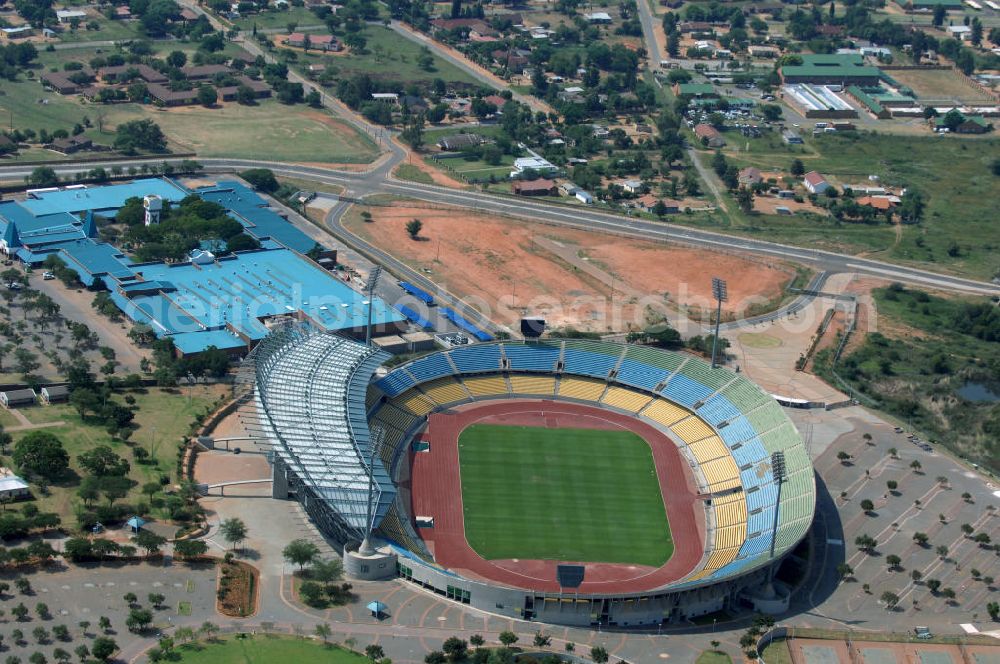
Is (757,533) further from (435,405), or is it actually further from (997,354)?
(997,354)

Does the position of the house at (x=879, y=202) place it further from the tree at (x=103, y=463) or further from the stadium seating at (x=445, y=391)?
the tree at (x=103, y=463)

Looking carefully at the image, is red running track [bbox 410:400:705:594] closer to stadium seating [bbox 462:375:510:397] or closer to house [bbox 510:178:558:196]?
stadium seating [bbox 462:375:510:397]

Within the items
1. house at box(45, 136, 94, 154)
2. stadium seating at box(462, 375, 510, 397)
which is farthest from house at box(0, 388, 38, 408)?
house at box(45, 136, 94, 154)

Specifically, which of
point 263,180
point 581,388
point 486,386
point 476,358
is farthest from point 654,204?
point 486,386

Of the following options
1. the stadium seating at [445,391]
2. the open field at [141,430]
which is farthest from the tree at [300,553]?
the stadium seating at [445,391]

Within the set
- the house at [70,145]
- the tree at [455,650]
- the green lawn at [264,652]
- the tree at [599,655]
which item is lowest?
the house at [70,145]

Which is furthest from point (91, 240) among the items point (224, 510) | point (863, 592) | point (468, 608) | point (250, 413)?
point (863, 592)
